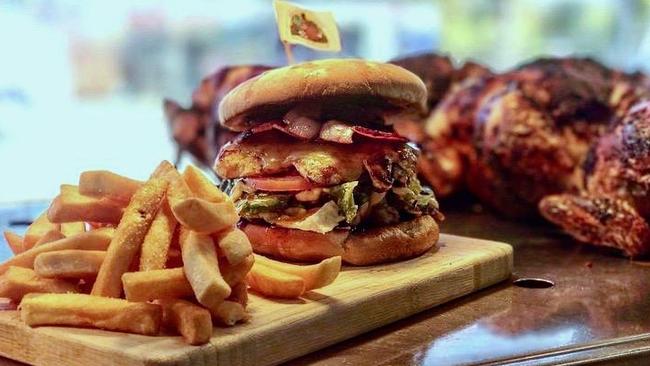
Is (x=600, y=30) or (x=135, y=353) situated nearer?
(x=135, y=353)

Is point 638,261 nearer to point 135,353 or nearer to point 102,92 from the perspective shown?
point 135,353

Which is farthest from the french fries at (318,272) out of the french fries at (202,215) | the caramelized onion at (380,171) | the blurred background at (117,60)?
the blurred background at (117,60)

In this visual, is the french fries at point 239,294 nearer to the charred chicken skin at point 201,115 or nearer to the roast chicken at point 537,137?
the roast chicken at point 537,137

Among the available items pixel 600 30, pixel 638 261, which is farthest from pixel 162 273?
pixel 600 30

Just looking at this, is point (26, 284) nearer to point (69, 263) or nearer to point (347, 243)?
point (69, 263)

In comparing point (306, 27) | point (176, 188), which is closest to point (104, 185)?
point (176, 188)

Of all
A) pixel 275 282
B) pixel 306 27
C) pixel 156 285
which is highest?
pixel 306 27

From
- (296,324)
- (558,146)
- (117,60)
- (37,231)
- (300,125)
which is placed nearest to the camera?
(296,324)
